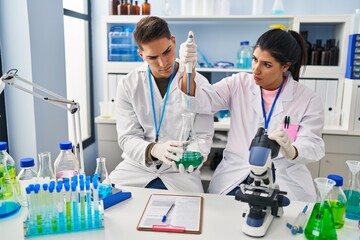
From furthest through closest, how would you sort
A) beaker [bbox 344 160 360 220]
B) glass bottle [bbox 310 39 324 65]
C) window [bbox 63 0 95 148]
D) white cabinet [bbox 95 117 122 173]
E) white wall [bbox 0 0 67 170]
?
window [bbox 63 0 95 148], white cabinet [bbox 95 117 122 173], glass bottle [bbox 310 39 324 65], white wall [bbox 0 0 67 170], beaker [bbox 344 160 360 220]

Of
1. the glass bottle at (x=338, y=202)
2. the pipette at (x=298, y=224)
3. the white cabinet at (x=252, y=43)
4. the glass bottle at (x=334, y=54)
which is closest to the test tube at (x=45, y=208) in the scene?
the pipette at (x=298, y=224)

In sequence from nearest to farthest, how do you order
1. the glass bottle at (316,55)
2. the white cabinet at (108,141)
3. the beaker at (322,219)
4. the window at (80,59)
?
the beaker at (322,219)
the glass bottle at (316,55)
the white cabinet at (108,141)
the window at (80,59)

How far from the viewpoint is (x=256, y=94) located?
175 centimetres

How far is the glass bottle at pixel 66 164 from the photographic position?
1.31m

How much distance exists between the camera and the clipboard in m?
1.12

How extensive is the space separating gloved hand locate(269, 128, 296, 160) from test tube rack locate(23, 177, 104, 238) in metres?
0.70

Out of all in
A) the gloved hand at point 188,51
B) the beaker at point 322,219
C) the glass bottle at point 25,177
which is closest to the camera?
the beaker at point 322,219

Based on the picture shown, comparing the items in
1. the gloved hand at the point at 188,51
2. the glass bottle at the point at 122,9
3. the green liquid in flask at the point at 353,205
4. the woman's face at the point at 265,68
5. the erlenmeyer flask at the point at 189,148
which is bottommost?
the green liquid in flask at the point at 353,205

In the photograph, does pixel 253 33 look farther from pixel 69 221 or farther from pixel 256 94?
pixel 69 221

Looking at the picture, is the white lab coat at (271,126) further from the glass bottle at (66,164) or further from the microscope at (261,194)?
the glass bottle at (66,164)

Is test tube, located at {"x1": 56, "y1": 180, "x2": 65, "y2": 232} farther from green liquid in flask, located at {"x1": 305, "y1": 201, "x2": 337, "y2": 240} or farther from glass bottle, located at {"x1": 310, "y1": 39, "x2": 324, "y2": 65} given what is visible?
glass bottle, located at {"x1": 310, "y1": 39, "x2": 324, "y2": 65}

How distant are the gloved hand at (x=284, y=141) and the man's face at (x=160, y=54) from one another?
0.62m

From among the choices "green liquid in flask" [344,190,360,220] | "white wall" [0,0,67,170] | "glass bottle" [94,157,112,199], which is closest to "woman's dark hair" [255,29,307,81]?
"green liquid in flask" [344,190,360,220]

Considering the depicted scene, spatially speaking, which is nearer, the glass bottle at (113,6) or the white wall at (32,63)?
the white wall at (32,63)
